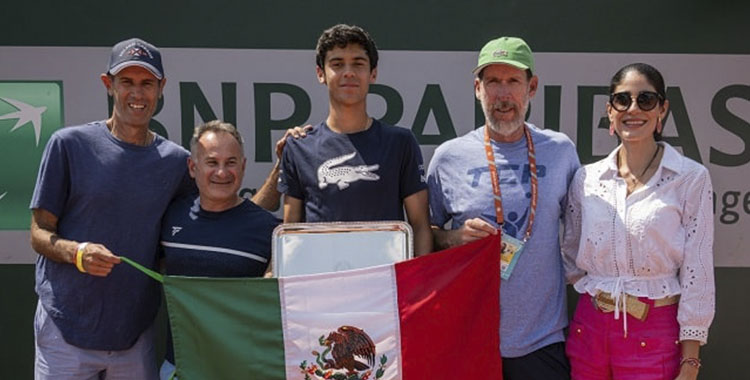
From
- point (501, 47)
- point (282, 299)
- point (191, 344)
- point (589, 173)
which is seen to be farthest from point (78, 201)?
point (589, 173)

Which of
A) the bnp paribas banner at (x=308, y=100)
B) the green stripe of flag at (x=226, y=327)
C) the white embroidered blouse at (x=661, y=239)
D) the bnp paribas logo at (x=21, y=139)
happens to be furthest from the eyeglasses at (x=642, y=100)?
the bnp paribas logo at (x=21, y=139)

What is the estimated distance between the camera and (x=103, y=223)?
2.87 meters

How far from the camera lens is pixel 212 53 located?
3957mm

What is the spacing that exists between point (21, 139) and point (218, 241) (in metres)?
1.87

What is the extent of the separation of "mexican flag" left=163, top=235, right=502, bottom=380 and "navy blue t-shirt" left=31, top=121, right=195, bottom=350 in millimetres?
354

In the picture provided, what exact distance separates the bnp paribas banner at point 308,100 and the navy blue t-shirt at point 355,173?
3.74 ft

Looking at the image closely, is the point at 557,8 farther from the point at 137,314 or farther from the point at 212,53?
the point at 137,314

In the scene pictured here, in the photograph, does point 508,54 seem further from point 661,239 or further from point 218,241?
point 218,241

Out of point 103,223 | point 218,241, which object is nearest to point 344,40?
point 218,241

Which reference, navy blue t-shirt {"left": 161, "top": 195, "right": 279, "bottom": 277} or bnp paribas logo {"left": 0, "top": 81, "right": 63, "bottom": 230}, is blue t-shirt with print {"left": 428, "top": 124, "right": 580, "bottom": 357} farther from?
bnp paribas logo {"left": 0, "top": 81, "right": 63, "bottom": 230}

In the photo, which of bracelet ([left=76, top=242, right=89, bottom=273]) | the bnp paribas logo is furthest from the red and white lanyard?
the bnp paribas logo

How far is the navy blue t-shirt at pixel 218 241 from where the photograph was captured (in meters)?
2.80

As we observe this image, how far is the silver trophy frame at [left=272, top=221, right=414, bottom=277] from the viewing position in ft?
8.97

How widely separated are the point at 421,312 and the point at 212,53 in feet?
6.65
